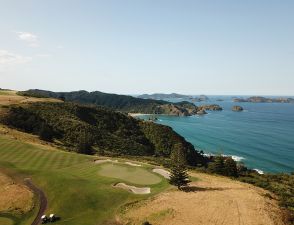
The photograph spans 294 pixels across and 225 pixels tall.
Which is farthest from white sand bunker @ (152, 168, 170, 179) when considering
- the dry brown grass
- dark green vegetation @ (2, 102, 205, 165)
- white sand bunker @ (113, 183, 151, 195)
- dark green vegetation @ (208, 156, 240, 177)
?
dark green vegetation @ (2, 102, 205, 165)

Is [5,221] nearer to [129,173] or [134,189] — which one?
[134,189]

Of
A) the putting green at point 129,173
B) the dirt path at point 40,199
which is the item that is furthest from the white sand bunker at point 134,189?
the dirt path at point 40,199

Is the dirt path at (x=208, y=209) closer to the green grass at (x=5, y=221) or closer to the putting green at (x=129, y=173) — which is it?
the putting green at (x=129, y=173)

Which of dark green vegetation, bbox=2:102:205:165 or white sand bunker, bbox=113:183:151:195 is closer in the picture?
white sand bunker, bbox=113:183:151:195

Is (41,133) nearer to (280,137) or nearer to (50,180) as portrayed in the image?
(50,180)

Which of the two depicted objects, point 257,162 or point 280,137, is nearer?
point 257,162

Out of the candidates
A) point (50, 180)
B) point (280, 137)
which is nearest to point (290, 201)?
point (50, 180)

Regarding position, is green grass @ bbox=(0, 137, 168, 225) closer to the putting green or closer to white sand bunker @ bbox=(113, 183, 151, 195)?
the putting green
